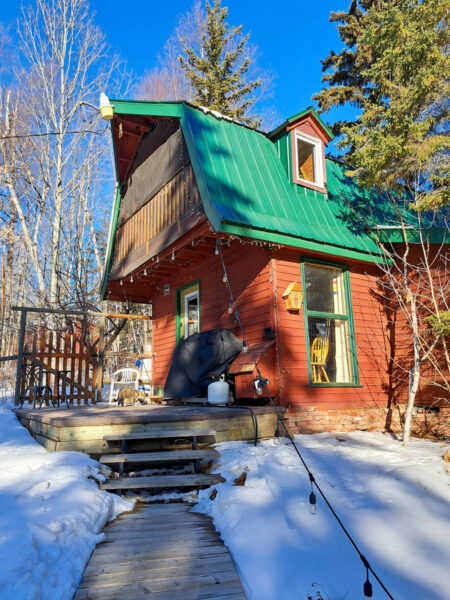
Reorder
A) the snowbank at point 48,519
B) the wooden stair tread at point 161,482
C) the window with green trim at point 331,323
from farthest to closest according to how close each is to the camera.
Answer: the window with green trim at point 331,323 < the wooden stair tread at point 161,482 < the snowbank at point 48,519

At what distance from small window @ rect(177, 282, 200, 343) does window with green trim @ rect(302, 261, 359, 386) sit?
261 centimetres

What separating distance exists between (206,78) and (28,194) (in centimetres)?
893

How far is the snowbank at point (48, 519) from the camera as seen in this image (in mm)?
2158

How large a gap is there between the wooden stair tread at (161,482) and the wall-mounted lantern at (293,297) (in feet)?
9.72

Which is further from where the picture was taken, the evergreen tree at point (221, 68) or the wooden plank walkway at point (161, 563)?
the evergreen tree at point (221, 68)

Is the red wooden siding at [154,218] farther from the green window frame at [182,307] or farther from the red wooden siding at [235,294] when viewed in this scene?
the green window frame at [182,307]

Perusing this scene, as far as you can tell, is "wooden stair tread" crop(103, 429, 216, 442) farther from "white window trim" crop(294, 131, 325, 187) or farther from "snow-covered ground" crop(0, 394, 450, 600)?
"white window trim" crop(294, 131, 325, 187)

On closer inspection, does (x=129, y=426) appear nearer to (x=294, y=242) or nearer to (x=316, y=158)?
(x=294, y=242)

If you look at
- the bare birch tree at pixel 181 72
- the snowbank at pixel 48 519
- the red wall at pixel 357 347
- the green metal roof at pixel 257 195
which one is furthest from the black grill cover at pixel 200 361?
the bare birch tree at pixel 181 72

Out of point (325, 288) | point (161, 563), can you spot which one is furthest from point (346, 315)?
point (161, 563)

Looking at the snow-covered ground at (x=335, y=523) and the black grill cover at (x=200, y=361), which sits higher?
the black grill cover at (x=200, y=361)

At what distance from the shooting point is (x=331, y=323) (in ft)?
25.0

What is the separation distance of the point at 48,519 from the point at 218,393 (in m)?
3.91

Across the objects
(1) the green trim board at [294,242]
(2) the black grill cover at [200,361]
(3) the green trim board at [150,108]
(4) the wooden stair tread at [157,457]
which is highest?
(3) the green trim board at [150,108]
